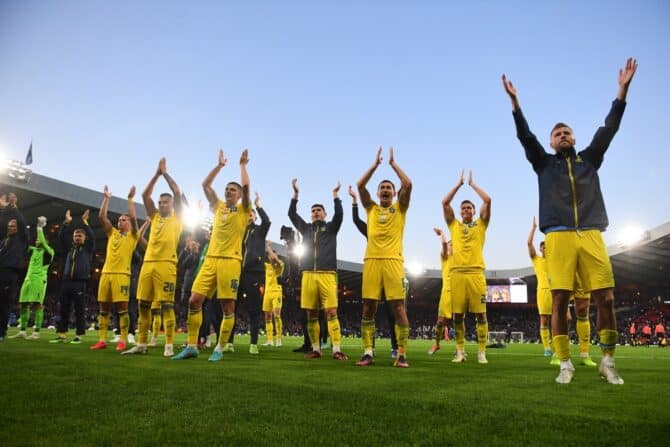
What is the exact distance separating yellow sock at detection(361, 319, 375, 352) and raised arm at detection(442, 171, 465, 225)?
2.29 m

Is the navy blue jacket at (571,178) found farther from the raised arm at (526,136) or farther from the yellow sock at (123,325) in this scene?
the yellow sock at (123,325)

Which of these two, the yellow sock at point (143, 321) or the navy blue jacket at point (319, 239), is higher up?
the navy blue jacket at point (319, 239)

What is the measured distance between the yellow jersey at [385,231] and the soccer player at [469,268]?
1219 mm

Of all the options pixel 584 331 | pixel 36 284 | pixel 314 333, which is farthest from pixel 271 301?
pixel 584 331

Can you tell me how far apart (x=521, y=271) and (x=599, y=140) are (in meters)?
41.9

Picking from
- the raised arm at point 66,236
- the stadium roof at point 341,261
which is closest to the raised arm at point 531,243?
the raised arm at point 66,236

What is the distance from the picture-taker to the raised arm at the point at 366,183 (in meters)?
6.38

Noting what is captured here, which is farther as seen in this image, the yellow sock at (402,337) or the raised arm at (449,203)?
the raised arm at (449,203)

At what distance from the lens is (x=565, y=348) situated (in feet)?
14.4

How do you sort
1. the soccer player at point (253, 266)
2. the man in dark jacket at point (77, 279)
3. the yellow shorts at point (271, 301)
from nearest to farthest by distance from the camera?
the soccer player at point (253, 266), the man in dark jacket at point (77, 279), the yellow shorts at point (271, 301)

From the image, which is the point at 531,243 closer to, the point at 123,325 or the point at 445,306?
the point at 445,306

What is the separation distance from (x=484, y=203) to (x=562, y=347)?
10.4 feet

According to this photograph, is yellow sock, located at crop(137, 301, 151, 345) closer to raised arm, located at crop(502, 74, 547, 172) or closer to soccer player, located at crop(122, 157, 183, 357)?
soccer player, located at crop(122, 157, 183, 357)

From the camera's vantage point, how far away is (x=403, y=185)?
6.36 m
